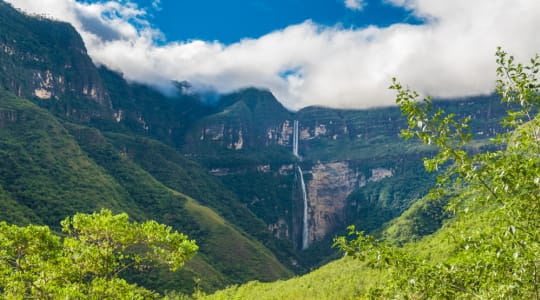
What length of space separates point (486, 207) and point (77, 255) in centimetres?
1326

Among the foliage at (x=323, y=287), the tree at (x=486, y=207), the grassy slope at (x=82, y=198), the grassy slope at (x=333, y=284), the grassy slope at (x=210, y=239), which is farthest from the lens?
the grassy slope at (x=210, y=239)

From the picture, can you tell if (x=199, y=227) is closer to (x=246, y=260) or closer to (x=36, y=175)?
(x=246, y=260)

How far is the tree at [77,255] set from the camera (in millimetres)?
13555

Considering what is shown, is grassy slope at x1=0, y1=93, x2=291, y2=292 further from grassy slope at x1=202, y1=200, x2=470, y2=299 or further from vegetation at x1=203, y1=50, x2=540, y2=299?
vegetation at x1=203, y1=50, x2=540, y2=299

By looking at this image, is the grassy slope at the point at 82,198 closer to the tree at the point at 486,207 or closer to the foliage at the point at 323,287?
the foliage at the point at 323,287

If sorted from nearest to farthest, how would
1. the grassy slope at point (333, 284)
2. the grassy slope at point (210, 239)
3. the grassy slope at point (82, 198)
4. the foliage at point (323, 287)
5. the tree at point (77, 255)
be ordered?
the tree at point (77, 255) → the grassy slope at point (333, 284) → the foliage at point (323, 287) → the grassy slope at point (82, 198) → the grassy slope at point (210, 239)

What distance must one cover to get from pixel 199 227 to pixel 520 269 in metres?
175

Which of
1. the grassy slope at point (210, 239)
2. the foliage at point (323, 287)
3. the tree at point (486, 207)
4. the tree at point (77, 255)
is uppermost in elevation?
the tree at point (486, 207)

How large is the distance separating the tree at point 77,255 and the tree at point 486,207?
943 centimetres

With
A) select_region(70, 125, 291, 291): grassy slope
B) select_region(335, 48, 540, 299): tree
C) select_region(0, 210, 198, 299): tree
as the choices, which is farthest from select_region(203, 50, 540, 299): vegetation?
select_region(70, 125, 291, 291): grassy slope

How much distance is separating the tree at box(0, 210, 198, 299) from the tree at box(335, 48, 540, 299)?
30.9 feet

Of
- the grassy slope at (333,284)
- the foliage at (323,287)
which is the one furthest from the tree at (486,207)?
the foliage at (323,287)

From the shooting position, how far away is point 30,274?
13648 millimetres

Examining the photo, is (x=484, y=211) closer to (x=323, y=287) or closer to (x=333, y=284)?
(x=333, y=284)
